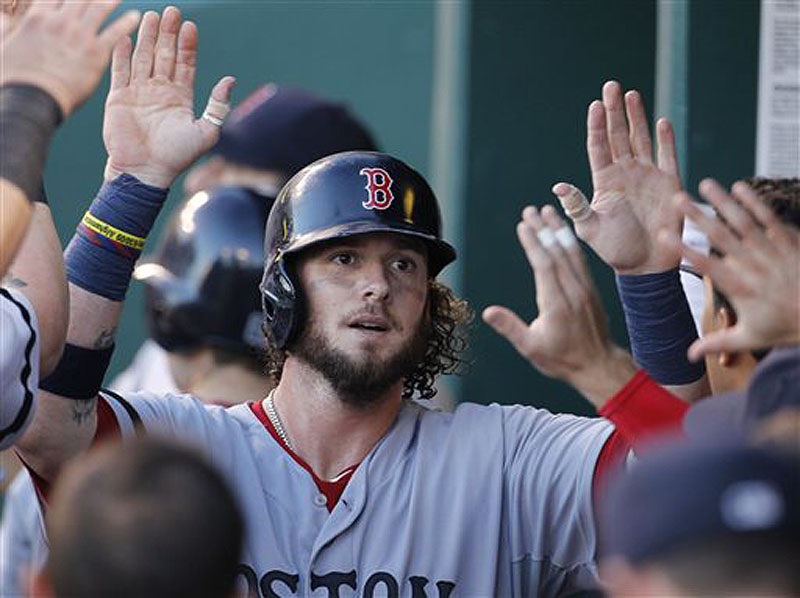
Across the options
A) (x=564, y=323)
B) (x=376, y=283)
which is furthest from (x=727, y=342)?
(x=376, y=283)

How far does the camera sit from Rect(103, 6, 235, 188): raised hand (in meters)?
3.98

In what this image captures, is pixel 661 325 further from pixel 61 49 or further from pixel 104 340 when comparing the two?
pixel 61 49

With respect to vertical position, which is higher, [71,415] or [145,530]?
[145,530]

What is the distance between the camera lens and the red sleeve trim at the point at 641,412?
3.28 meters

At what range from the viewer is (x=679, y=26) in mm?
5613

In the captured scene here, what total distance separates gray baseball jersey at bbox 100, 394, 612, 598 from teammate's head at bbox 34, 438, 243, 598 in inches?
59.3

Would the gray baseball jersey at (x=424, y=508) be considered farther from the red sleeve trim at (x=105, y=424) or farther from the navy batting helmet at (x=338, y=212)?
the navy batting helmet at (x=338, y=212)

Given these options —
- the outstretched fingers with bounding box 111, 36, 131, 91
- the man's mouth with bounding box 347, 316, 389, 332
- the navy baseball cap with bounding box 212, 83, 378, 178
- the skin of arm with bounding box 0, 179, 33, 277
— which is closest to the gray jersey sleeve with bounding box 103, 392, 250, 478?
the man's mouth with bounding box 347, 316, 389, 332

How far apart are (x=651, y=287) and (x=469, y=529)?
0.68m

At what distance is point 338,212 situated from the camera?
4.15 m

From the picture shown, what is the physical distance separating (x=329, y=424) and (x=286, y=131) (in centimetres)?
257

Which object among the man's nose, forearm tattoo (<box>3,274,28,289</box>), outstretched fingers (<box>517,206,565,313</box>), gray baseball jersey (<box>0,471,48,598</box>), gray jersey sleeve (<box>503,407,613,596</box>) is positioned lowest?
gray baseball jersey (<box>0,471,48,598</box>)

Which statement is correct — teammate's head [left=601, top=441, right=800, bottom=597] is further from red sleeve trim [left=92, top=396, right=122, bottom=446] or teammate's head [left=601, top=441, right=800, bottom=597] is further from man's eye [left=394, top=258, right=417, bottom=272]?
man's eye [left=394, top=258, right=417, bottom=272]

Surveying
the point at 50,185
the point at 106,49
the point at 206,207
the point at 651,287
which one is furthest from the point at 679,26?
the point at 106,49
